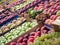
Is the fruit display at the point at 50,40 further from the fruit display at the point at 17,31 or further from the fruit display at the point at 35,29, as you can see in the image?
the fruit display at the point at 17,31

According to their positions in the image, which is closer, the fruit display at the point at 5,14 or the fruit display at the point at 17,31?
the fruit display at the point at 17,31

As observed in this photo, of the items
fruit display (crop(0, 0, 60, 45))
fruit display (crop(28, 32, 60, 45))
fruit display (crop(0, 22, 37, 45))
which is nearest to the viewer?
fruit display (crop(28, 32, 60, 45))

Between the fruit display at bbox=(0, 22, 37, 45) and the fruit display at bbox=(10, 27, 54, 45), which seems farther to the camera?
the fruit display at bbox=(0, 22, 37, 45)

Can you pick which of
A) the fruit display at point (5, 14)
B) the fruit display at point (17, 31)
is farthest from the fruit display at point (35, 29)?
the fruit display at point (5, 14)

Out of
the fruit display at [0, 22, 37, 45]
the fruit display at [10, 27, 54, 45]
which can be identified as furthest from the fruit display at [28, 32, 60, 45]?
the fruit display at [0, 22, 37, 45]

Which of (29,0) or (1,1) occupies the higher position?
(1,1)

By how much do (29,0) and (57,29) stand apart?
533 cm

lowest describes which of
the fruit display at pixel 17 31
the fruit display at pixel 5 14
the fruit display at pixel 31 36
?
the fruit display at pixel 31 36

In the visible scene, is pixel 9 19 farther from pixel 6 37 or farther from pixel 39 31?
pixel 39 31

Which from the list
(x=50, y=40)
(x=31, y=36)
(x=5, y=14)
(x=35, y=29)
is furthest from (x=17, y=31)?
(x=5, y=14)

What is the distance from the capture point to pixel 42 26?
475cm

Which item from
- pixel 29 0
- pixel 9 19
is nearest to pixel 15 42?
pixel 9 19

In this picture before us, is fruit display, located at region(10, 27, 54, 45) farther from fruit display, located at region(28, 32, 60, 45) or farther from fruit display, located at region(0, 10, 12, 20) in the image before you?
fruit display, located at region(0, 10, 12, 20)

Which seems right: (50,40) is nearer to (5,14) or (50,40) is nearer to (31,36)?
(31,36)
